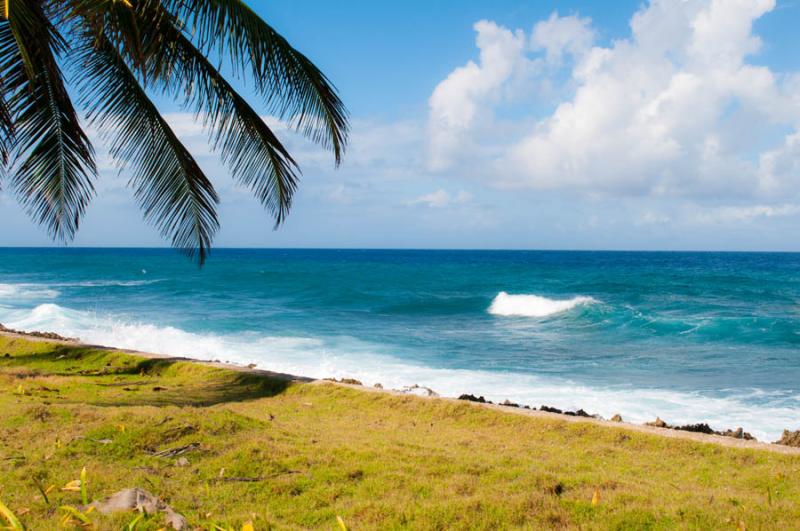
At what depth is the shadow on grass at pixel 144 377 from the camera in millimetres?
7695

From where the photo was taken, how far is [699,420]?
9.39 metres

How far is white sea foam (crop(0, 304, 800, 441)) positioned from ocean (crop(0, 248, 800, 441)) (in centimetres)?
5

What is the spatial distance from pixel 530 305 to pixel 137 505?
25.5m

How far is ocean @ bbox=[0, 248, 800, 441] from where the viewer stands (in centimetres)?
1138

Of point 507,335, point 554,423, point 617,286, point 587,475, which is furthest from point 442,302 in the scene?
point 587,475

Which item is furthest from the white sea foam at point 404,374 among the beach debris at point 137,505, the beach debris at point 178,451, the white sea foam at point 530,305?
the white sea foam at point 530,305

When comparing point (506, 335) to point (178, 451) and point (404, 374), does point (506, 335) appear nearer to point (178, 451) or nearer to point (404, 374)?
point (404, 374)

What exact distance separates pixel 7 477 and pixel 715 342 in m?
17.9

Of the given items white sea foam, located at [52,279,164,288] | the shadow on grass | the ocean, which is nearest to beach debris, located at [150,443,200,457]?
the shadow on grass

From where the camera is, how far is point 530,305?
91.1 ft

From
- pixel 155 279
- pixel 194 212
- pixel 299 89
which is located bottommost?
pixel 155 279

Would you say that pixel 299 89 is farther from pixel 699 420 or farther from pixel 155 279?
pixel 155 279

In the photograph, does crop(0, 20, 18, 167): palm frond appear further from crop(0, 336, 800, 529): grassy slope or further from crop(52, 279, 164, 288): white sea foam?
crop(52, 279, 164, 288): white sea foam

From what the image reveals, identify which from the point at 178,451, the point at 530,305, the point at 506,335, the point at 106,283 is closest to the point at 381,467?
the point at 178,451
